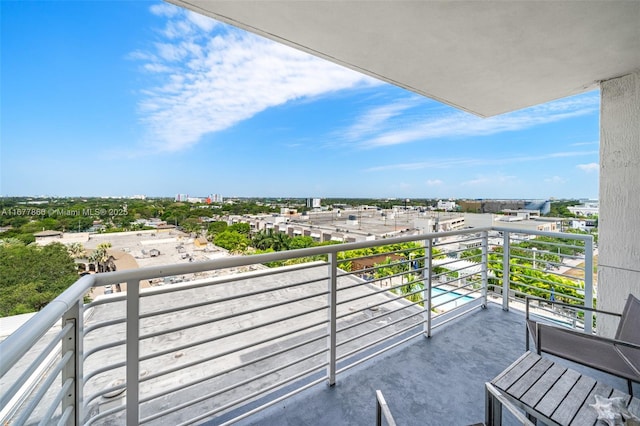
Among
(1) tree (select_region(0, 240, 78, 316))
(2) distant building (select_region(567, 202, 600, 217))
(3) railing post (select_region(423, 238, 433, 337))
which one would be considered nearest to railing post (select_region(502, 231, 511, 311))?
(2) distant building (select_region(567, 202, 600, 217))

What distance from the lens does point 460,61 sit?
210 cm

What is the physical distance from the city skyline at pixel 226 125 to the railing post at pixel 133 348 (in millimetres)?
1868

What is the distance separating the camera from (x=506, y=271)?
3.09m

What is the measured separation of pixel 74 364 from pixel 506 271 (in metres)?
3.71

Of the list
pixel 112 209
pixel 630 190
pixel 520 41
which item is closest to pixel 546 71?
pixel 520 41

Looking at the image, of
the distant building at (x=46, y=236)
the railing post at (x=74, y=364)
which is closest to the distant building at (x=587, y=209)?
the railing post at (x=74, y=364)

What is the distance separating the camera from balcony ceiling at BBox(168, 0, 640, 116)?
1538mm

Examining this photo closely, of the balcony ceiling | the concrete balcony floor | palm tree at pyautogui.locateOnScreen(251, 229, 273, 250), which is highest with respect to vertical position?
the balcony ceiling

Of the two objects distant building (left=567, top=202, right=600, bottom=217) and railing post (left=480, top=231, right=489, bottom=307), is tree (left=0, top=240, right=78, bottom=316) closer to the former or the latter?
railing post (left=480, top=231, right=489, bottom=307)

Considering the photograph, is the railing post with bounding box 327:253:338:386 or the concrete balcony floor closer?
the concrete balcony floor

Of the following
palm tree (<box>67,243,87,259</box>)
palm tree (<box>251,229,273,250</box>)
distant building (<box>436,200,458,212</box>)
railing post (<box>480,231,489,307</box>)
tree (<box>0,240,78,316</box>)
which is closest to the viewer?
railing post (<box>480,231,489,307</box>)

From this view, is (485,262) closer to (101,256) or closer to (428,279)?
(428,279)

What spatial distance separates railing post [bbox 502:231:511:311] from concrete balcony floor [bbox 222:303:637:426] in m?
0.59

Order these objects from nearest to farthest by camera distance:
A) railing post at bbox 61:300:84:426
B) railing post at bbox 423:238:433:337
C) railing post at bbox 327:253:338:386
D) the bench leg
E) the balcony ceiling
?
railing post at bbox 61:300:84:426, the bench leg, the balcony ceiling, railing post at bbox 327:253:338:386, railing post at bbox 423:238:433:337
